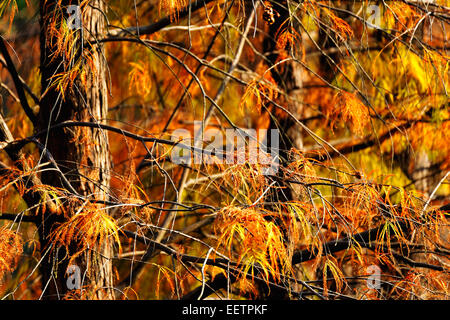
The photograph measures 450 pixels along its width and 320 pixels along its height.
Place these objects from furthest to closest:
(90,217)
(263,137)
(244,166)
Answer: (263,137) → (244,166) → (90,217)

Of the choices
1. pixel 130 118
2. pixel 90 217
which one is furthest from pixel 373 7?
pixel 90 217

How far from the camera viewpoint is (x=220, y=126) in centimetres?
253

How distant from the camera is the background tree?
5.46ft

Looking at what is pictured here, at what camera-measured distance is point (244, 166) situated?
1.40 m

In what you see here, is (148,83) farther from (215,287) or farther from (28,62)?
(215,287)

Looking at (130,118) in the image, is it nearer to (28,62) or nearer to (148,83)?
(148,83)

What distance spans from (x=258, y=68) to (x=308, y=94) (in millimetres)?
369

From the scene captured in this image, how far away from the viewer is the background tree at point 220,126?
166 cm

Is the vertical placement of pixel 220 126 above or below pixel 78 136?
above

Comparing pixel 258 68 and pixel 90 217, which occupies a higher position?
pixel 258 68

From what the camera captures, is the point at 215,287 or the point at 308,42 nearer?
the point at 215,287

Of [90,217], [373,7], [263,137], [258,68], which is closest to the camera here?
[90,217]

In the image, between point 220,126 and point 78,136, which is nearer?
point 78,136
